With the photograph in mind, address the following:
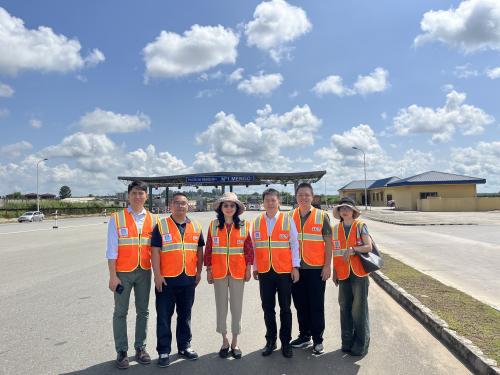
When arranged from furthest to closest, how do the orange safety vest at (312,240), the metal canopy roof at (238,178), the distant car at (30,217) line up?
the metal canopy roof at (238,178) < the distant car at (30,217) < the orange safety vest at (312,240)

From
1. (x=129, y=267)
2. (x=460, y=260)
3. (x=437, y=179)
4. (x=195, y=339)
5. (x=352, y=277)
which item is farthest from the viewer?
(x=437, y=179)

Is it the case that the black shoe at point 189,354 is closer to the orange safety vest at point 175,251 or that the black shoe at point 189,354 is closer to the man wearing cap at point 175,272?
the man wearing cap at point 175,272

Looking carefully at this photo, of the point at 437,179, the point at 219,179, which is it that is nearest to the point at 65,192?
the point at 219,179

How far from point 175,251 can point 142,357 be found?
1134 millimetres

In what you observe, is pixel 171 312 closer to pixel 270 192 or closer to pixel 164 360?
pixel 164 360

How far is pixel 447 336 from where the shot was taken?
462 centimetres

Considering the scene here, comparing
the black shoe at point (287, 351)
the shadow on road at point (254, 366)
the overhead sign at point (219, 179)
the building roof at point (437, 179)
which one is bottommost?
the shadow on road at point (254, 366)

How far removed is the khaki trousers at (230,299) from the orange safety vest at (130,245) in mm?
813

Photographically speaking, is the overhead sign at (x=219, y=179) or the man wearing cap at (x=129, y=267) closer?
the man wearing cap at (x=129, y=267)

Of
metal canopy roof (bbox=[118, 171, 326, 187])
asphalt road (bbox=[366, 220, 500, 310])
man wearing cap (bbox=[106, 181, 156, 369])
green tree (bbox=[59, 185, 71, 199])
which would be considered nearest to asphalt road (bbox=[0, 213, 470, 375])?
man wearing cap (bbox=[106, 181, 156, 369])

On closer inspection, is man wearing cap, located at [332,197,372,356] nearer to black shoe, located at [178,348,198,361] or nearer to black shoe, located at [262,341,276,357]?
black shoe, located at [262,341,276,357]

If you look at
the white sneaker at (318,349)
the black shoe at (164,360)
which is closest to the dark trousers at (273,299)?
the white sneaker at (318,349)

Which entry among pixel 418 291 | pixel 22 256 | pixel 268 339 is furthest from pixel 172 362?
pixel 22 256

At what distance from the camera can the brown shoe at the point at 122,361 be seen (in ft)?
13.2
